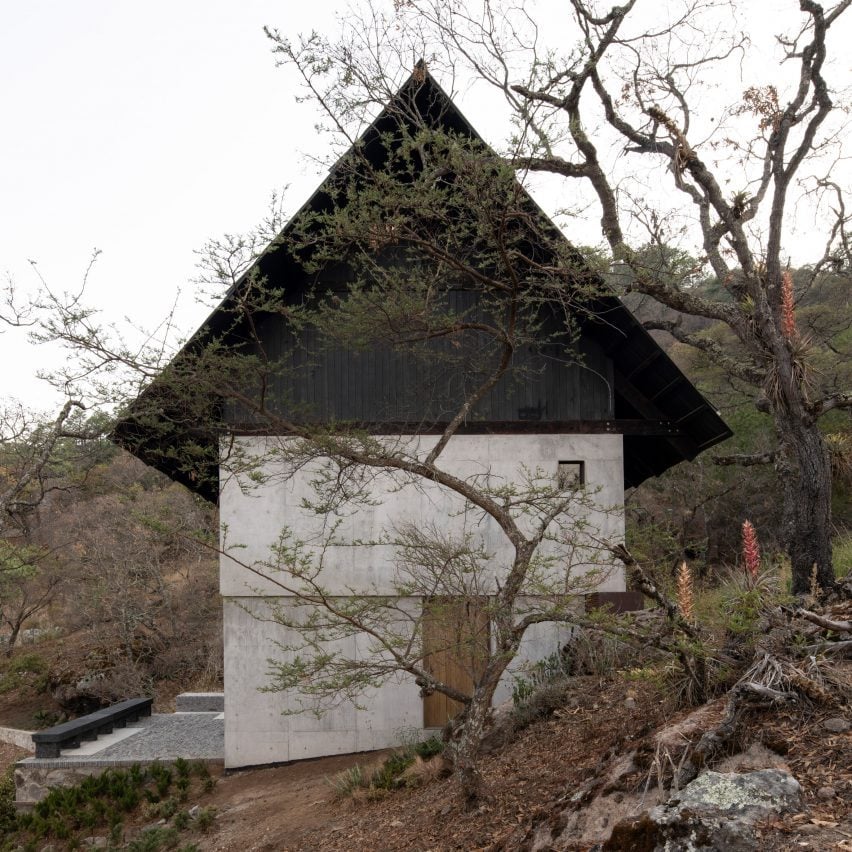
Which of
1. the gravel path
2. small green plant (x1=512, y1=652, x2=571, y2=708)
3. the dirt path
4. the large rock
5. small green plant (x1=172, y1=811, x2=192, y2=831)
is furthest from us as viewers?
the gravel path

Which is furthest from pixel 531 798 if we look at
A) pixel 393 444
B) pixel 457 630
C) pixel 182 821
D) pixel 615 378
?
pixel 615 378

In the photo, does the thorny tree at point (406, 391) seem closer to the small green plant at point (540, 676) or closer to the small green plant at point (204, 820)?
the small green plant at point (540, 676)

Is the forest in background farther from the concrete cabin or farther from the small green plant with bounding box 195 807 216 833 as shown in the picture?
the small green plant with bounding box 195 807 216 833

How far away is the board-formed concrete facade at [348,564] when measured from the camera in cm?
1055

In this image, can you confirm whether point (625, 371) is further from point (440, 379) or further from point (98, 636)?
point (98, 636)

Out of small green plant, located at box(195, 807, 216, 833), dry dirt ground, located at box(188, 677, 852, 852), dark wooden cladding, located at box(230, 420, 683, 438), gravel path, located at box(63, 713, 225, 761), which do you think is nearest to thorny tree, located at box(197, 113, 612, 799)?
dark wooden cladding, located at box(230, 420, 683, 438)

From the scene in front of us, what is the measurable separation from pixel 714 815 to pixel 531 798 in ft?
8.71

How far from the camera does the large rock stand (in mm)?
3646

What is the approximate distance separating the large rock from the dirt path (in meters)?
4.25

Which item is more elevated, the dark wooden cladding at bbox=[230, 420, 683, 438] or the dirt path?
the dark wooden cladding at bbox=[230, 420, 683, 438]

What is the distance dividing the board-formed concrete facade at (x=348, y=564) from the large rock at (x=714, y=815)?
6.59 m

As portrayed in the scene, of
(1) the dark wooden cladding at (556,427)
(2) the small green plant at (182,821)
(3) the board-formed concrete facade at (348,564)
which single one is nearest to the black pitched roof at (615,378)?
(1) the dark wooden cladding at (556,427)

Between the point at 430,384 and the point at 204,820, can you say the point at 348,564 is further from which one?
the point at 204,820

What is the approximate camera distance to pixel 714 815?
3.73 metres
